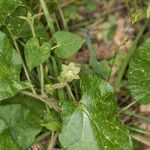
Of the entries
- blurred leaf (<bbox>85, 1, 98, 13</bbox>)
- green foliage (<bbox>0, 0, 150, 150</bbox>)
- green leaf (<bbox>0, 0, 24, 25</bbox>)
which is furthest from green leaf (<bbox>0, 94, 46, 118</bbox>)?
blurred leaf (<bbox>85, 1, 98, 13</bbox>)

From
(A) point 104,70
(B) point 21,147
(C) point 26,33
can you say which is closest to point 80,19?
(A) point 104,70

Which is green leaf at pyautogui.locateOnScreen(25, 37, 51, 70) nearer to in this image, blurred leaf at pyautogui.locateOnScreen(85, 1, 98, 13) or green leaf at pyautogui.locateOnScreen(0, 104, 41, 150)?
green leaf at pyautogui.locateOnScreen(0, 104, 41, 150)

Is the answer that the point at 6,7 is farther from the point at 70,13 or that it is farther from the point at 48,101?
the point at 70,13

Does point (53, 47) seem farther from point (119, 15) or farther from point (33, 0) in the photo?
point (119, 15)

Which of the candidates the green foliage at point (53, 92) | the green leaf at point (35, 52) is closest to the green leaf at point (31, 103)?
the green foliage at point (53, 92)

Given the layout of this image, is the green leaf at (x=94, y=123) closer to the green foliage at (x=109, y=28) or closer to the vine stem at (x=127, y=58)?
the vine stem at (x=127, y=58)
